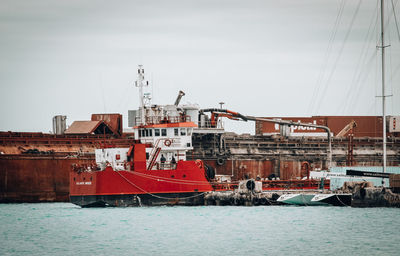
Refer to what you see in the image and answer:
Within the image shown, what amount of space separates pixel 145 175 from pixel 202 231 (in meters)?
10.0

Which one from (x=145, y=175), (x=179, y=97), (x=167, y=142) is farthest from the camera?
(x=179, y=97)

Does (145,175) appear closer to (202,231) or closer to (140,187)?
(140,187)

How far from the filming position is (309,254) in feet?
90.4

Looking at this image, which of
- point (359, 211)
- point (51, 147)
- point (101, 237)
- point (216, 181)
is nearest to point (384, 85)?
point (359, 211)

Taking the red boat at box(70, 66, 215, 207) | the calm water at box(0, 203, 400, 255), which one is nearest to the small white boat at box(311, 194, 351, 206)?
the calm water at box(0, 203, 400, 255)

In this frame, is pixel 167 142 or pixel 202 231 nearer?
pixel 202 231

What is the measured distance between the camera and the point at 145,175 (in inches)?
1674

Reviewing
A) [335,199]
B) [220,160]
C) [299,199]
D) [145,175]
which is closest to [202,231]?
[145,175]

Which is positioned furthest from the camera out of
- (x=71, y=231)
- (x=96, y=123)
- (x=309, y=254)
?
(x=96, y=123)

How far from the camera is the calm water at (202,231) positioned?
94.8 ft

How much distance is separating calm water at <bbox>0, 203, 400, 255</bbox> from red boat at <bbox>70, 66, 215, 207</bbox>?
0.93 metres

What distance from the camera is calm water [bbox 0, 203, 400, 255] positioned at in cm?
2889

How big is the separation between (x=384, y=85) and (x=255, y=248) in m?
18.8

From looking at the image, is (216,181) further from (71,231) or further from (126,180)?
(71,231)
